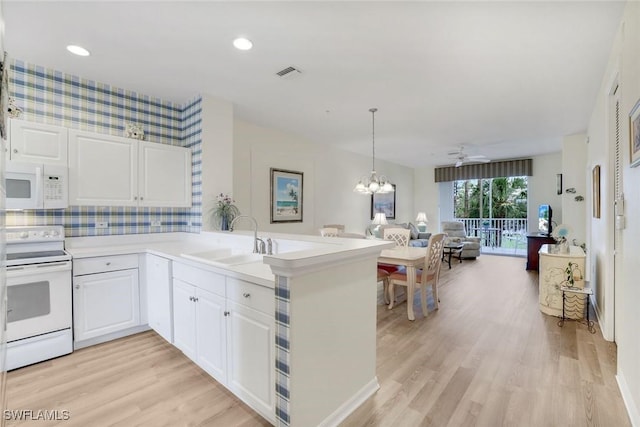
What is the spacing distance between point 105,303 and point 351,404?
94.3 inches

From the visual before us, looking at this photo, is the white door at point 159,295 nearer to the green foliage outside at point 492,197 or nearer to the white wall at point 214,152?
the white wall at point 214,152

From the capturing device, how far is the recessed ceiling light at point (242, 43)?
88.5 inches

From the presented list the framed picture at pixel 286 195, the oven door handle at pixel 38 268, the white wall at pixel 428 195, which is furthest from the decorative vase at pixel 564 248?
the white wall at pixel 428 195

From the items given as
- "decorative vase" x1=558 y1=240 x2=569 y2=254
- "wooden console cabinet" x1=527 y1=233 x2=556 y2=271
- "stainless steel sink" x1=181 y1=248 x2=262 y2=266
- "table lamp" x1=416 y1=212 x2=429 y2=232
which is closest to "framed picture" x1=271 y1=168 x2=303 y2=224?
"stainless steel sink" x1=181 y1=248 x2=262 y2=266

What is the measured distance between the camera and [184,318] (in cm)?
231

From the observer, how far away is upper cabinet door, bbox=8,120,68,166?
241 cm

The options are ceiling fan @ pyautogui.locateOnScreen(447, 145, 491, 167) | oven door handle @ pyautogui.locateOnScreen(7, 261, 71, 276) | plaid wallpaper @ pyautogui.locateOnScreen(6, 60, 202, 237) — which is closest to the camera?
oven door handle @ pyautogui.locateOnScreen(7, 261, 71, 276)

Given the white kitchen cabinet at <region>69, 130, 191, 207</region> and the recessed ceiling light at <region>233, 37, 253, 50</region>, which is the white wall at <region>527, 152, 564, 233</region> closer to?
the recessed ceiling light at <region>233, 37, 253, 50</region>

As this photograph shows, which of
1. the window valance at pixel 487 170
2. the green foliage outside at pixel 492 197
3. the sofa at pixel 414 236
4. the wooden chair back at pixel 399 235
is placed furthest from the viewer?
the green foliage outside at pixel 492 197

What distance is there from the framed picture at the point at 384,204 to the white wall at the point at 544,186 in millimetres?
3454

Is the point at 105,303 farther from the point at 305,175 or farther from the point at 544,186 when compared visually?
the point at 544,186

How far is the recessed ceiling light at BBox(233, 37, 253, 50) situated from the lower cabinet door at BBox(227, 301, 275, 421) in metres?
1.95

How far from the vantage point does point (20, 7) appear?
191 cm

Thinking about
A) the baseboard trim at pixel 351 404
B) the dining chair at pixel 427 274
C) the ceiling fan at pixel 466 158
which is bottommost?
the baseboard trim at pixel 351 404
